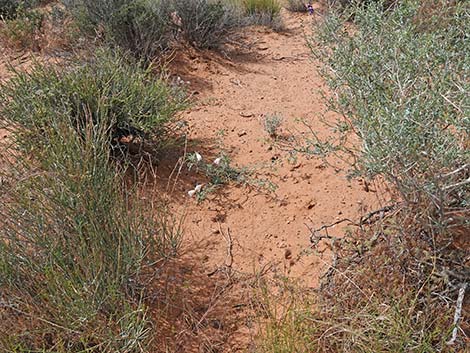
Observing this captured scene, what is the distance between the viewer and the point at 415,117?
6.39 ft

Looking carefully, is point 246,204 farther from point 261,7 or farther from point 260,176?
point 261,7

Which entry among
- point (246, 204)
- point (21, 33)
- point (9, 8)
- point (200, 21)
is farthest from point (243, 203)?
point (9, 8)

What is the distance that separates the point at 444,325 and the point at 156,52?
3.68 m

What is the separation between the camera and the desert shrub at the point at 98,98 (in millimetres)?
3135

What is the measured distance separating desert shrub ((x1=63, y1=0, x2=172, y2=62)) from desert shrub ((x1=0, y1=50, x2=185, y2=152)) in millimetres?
1154

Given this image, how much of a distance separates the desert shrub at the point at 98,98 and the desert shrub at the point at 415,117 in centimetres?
129

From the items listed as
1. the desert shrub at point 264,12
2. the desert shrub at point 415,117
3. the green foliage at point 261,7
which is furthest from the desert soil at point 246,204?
the green foliage at point 261,7

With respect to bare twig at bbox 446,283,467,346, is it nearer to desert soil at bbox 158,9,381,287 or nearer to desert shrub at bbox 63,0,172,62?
desert soil at bbox 158,9,381,287

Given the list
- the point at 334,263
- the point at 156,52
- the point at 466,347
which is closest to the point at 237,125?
the point at 156,52

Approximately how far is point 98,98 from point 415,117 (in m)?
1.99

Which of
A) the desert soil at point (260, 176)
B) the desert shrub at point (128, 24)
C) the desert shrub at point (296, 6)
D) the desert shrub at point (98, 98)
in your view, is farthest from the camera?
the desert shrub at point (296, 6)

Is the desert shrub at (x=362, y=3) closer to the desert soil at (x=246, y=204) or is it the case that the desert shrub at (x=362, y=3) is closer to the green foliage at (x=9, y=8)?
the desert soil at (x=246, y=204)

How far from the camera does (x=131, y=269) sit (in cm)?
219

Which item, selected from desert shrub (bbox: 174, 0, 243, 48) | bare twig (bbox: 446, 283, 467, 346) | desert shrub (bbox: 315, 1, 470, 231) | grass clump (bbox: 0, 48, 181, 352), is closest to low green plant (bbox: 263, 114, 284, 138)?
desert shrub (bbox: 315, 1, 470, 231)
